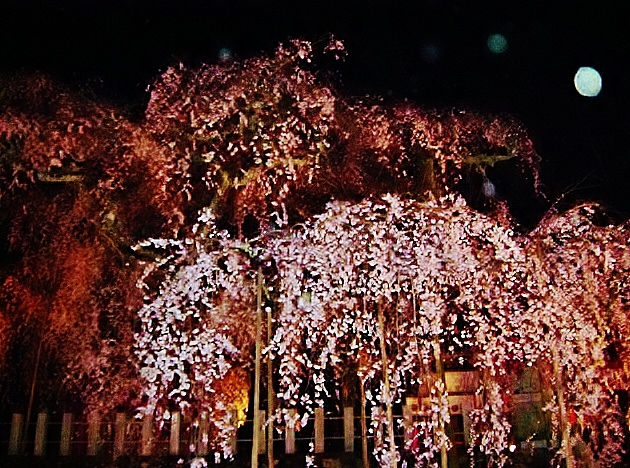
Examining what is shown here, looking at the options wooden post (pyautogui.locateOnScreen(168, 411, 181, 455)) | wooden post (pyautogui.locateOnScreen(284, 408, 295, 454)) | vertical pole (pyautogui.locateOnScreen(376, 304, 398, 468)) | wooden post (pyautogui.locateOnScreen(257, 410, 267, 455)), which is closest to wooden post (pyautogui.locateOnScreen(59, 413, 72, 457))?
wooden post (pyautogui.locateOnScreen(168, 411, 181, 455))

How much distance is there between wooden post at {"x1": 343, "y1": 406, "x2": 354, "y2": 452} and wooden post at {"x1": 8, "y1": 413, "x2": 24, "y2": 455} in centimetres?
588

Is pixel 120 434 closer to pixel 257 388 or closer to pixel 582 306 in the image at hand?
pixel 257 388

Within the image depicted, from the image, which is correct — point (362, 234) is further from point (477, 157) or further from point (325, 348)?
point (477, 157)

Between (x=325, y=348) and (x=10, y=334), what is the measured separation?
22.2 ft

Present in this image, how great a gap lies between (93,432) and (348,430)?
14.8 feet

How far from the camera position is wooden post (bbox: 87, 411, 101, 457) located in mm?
11508

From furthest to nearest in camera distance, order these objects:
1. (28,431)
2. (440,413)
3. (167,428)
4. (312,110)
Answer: (28,431)
(167,428)
(312,110)
(440,413)

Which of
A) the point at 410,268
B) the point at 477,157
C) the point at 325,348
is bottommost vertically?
the point at 325,348

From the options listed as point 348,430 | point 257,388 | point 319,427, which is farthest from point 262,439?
point 257,388

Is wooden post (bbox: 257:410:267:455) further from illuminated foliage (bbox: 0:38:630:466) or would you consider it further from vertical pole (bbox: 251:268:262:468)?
vertical pole (bbox: 251:268:262:468)

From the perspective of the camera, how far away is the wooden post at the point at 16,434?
11739 mm

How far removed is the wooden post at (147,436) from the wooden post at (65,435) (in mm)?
1381

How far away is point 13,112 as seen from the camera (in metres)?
10.3

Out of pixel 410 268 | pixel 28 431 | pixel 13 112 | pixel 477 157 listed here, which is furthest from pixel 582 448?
pixel 13 112
